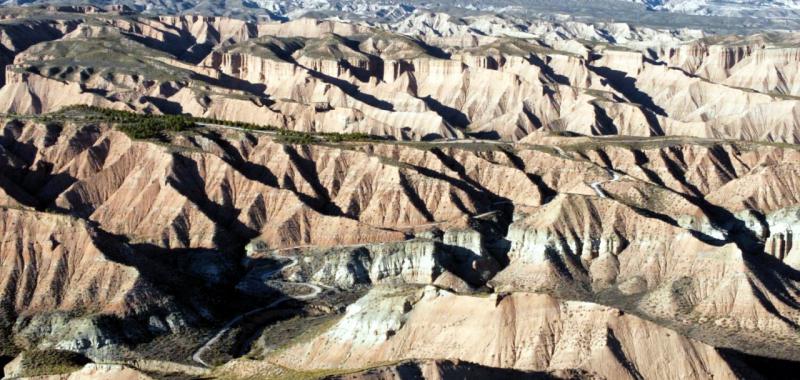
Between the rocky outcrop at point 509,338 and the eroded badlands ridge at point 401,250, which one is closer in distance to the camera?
the rocky outcrop at point 509,338

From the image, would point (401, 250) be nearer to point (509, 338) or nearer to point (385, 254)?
point (385, 254)

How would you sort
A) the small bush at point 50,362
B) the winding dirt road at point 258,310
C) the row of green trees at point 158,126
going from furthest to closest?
the row of green trees at point 158,126 < the winding dirt road at point 258,310 < the small bush at point 50,362

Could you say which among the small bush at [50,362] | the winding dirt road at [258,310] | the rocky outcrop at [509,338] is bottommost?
the winding dirt road at [258,310]

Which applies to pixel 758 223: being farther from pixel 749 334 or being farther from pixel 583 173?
pixel 749 334

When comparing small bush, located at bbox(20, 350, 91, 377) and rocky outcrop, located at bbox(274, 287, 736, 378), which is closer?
rocky outcrop, located at bbox(274, 287, 736, 378)

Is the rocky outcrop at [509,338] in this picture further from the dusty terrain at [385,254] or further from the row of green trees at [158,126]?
the row of green trees at [158,126]

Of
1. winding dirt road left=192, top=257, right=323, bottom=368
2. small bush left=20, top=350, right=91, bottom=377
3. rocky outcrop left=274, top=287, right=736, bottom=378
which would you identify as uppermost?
rocky outcrop left=274, top=287, right=736, bottom=378

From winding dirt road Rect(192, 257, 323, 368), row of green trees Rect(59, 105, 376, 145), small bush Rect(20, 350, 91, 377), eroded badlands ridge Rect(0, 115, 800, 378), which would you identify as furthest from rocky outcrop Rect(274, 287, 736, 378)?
row of green trees Rect(59, 105, 376, 145)

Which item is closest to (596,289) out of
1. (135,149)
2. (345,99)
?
→ (135,149)

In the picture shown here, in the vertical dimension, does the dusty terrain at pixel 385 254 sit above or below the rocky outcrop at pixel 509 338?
below

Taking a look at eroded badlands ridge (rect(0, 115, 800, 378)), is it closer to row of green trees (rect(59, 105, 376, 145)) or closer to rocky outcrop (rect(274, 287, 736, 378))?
rocky outcrop (rect(274, 287, 736, 378))

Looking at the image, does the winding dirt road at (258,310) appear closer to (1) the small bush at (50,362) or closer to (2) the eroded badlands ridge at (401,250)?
(2) the eroded badlands ridge at (401,250)

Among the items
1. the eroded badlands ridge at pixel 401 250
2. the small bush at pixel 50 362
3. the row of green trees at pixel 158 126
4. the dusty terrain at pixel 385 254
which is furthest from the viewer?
the row of green trees at pixel 158 126

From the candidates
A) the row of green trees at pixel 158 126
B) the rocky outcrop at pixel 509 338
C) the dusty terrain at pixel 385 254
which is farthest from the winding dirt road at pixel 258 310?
the row of green trees at pixel 158 126
